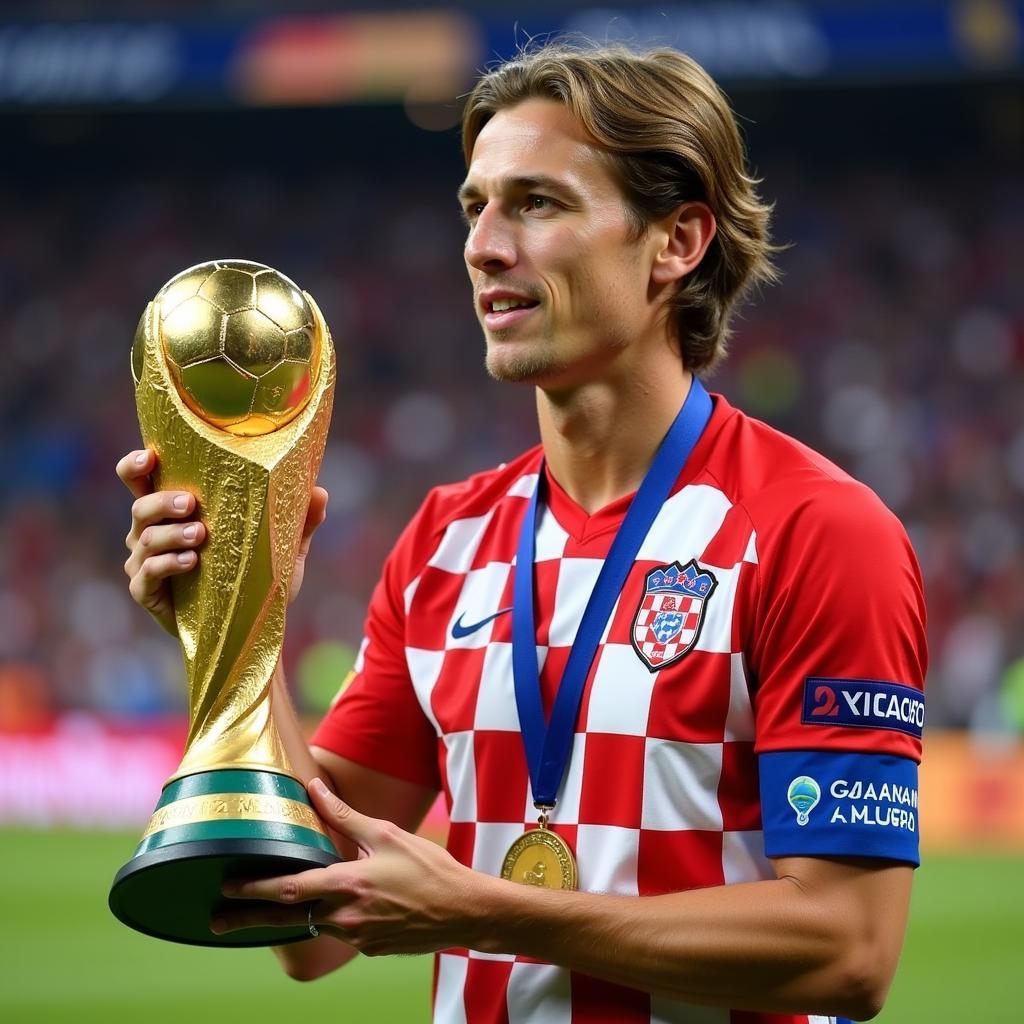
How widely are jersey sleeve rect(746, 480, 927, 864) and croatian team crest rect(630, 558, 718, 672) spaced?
3.8 inches

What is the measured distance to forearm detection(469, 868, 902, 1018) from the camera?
1.75 m

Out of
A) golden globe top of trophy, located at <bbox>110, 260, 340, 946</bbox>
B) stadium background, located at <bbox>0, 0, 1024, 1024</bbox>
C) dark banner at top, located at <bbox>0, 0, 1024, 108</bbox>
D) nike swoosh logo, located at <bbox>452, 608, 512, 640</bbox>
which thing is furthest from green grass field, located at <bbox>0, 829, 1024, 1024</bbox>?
dark banner at top, located at <bbox>0, 0, 1024, 108</bbox>

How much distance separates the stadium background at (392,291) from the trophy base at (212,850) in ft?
→ 26.9

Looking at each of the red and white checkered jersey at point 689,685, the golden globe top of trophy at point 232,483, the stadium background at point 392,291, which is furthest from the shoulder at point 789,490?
the stadium background at point 392,291

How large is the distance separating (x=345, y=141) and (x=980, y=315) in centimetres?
693

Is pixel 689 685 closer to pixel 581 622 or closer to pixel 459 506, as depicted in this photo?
pixel 581 622

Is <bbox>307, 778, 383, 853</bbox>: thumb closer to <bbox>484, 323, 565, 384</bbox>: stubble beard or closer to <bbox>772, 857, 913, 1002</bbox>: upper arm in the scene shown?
<bbox>772, 857, 913, 1002</bbox>: upper arm

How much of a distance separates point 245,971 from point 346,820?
5709 millimetres

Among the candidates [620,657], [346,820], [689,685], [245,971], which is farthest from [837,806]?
[245,971]

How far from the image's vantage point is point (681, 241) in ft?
7.39

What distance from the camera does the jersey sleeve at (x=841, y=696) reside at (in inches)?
70.4

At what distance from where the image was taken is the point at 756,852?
1900 millimetres

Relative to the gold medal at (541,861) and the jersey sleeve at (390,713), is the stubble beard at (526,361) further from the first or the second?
the gold medal at (541,861)

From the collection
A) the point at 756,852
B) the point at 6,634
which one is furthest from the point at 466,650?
the point at 6,634
